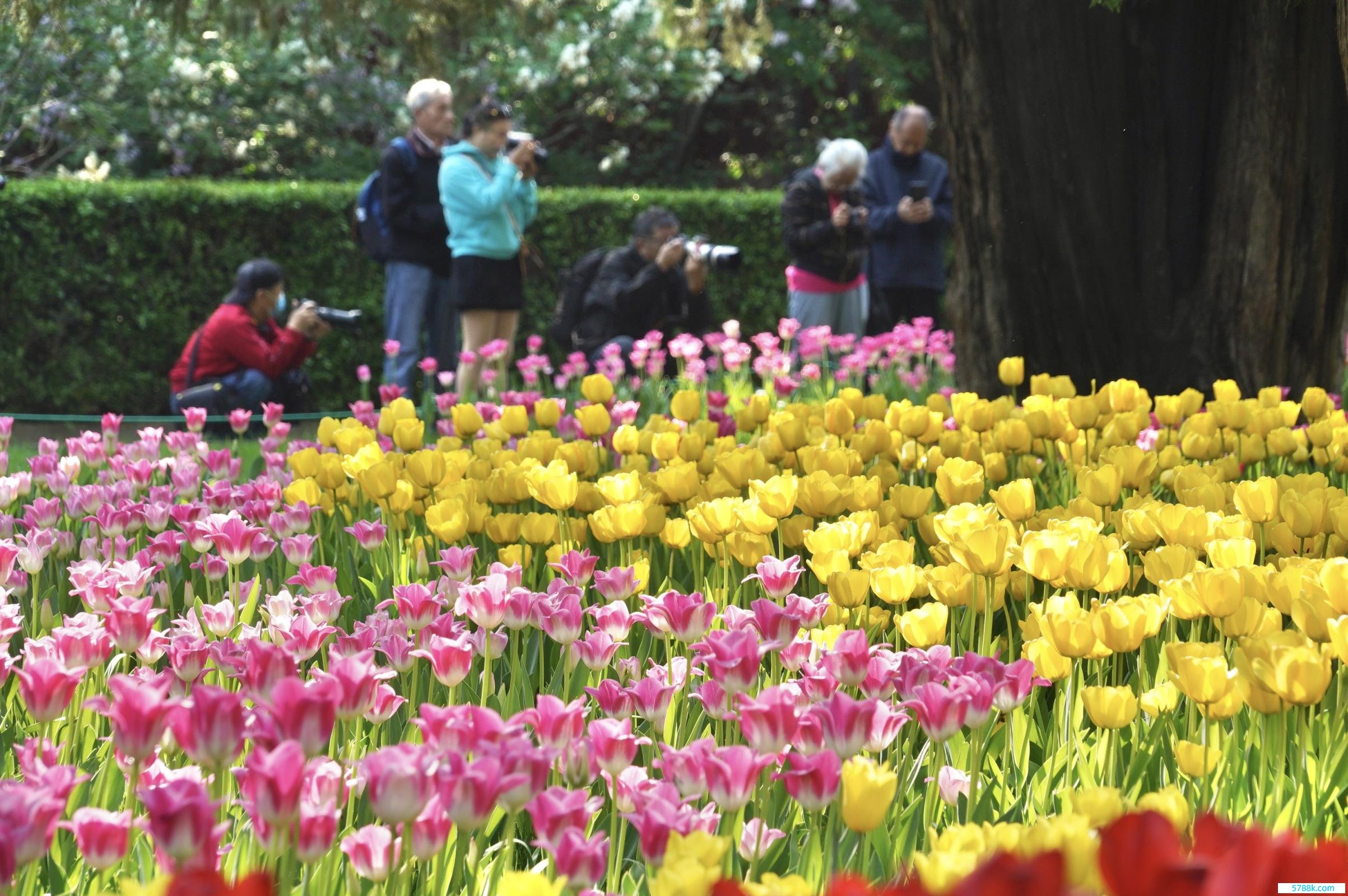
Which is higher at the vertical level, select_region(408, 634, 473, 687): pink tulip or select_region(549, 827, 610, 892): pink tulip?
select_region(408, 634, 473, 687): pink tulip

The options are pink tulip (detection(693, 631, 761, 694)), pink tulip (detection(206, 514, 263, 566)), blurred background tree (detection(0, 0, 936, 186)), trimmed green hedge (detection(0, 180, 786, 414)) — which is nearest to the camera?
pink tulip (detection(693, 631, 761, 694))

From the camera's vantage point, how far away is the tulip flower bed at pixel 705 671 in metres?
1.00

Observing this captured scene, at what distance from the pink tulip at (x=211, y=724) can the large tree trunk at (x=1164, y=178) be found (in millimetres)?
3453

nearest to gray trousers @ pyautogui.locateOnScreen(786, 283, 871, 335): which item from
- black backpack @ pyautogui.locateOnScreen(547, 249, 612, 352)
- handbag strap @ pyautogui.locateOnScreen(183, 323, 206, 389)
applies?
black backpack @ pyautogui.locateOnScreen(547, 249, 612, 352)

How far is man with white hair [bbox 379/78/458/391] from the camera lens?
274 inches

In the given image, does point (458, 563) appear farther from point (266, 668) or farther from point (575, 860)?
point (575, 860)

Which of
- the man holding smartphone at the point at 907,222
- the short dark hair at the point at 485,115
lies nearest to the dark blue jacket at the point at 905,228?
the man holding smartphone at the point at 907,222

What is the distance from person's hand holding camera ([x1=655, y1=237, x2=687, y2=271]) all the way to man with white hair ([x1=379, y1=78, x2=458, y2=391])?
111cm

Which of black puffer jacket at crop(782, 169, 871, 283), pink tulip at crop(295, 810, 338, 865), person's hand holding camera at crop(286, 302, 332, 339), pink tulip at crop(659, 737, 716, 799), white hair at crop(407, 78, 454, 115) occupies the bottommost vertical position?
pink tulip at crop(295, 810, 338, 865)

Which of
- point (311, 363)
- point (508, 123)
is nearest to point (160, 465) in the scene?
point (508, 123)

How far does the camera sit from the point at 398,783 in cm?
99

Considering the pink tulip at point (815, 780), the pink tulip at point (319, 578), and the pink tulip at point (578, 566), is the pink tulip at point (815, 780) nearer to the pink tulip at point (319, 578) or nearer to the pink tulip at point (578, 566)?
the pink tulip at point (578, 566)

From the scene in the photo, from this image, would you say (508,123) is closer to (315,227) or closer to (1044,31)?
(1044,31)

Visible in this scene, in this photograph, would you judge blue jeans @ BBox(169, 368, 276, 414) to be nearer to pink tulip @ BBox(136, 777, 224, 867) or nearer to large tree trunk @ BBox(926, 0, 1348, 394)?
large tree trunk @ BBox(926, 0, 1348, 394)
